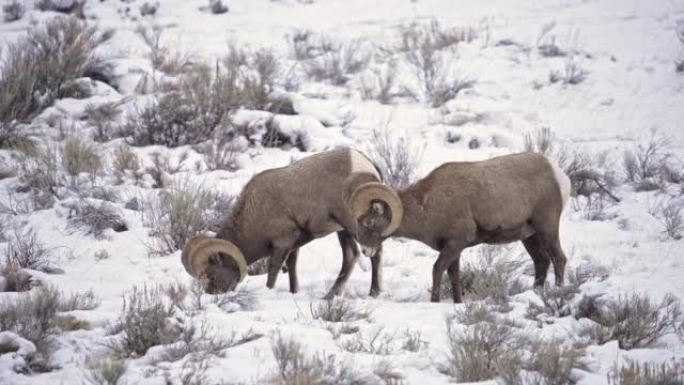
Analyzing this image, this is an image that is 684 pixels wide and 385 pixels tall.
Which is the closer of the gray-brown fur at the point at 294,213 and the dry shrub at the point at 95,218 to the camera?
the gray-brown fur at the point at 294,213

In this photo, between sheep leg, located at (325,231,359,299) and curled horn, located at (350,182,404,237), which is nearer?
curled horn, located at (350,182,404,237)

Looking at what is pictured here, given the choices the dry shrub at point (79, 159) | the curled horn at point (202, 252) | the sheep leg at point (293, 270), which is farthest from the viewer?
the dry shrub at point (79, 159)

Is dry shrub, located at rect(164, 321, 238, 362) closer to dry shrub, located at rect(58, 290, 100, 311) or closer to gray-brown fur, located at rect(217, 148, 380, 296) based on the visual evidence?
dry shrub, located at rect(58, 290, 100, 311)

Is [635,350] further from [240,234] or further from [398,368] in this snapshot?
[240,234]

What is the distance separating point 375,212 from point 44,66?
24.2 ft

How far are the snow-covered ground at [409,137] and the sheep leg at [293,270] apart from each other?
5.4 inches

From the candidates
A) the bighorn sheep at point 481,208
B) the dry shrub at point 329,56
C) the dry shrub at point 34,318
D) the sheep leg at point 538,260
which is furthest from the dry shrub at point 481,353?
the dry shrub at point 329,56

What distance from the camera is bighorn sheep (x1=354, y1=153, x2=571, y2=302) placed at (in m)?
6.82

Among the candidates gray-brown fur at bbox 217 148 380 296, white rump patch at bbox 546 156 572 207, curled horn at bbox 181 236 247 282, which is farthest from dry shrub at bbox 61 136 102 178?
white rump patch at bbox 546 156 572 207

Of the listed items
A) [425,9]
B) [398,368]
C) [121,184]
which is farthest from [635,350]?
[425,9]

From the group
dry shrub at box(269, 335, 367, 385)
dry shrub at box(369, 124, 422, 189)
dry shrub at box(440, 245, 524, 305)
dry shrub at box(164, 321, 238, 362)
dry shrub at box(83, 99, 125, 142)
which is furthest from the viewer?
dry shrub at box(83, 99, 125, 142)

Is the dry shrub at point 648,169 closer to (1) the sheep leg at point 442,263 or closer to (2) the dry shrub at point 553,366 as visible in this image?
(1) the sheep leg at point 442,263

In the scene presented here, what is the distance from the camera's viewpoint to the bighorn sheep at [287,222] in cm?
696

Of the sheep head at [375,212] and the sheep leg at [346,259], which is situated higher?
the sheep head at [375,212]
